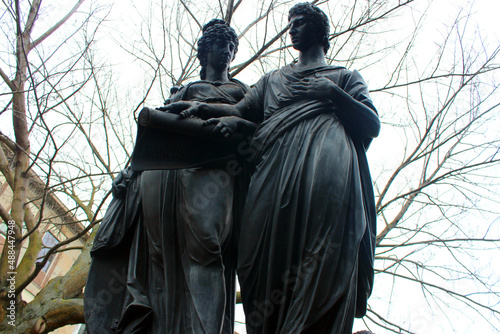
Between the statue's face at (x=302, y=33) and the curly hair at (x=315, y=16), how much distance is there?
28 millimetres

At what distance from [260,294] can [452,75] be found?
25.6 ft

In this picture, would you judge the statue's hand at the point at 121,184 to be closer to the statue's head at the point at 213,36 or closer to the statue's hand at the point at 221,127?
Result: the statue's hand at the point at 221,127

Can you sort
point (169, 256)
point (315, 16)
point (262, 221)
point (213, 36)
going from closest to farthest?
point (262, 221)
point (169, 256)
point (315, 16)
point (213, 36)

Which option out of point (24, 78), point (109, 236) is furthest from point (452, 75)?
point (24, 78)

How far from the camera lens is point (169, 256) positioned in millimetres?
3266

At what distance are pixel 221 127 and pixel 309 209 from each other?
980 mm

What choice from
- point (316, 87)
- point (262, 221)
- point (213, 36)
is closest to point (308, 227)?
point (262, 221)

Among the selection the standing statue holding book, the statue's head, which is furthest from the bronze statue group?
the statue's head

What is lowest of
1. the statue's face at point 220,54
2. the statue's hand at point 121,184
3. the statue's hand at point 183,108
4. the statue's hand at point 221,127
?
the statue's hand at point 121,184

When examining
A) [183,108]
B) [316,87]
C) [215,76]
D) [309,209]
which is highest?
[215,76]

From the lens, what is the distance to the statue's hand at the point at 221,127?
10.8ft

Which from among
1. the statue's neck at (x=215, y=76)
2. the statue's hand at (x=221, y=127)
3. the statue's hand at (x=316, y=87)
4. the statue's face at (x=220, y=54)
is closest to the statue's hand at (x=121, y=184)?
the statue's hand at (x=221, y=127)

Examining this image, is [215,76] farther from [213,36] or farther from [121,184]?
[121,184]

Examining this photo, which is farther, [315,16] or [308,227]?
[315,16]
